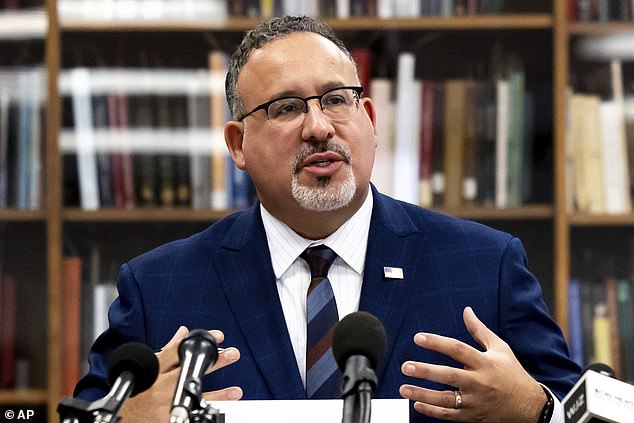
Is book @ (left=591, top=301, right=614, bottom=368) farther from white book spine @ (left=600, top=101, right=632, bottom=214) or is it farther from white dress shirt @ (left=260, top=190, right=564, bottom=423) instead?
white dress shirt @ (left=260, top=190, right=564, bottom=423)

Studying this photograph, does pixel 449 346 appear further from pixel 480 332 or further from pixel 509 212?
pixel 509 212

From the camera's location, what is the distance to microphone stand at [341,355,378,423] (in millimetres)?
1230

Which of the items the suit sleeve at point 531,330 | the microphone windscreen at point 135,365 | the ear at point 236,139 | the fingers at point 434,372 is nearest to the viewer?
the microphone windscreen at point 135,365

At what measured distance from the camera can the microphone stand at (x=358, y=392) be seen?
123cm

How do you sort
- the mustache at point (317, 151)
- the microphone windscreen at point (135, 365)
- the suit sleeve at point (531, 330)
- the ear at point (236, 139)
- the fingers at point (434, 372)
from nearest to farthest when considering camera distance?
the microphone windscreen at point (135, 365), the fingers at point (434, 372), the suit sleeve at point (531, 330), the mustache at point (317, 151), the ear at point (236, 139)

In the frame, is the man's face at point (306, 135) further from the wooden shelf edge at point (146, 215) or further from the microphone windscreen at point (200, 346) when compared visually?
the wooden shelf edge at point (146, 215)

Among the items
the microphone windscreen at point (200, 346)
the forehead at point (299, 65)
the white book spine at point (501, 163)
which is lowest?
the microphone windscreen at point (200, 346)

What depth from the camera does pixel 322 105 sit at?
2068 mm

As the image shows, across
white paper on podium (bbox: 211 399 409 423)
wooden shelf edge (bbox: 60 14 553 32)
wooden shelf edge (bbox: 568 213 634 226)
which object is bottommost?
white paper on podium (bbox: 211 399 409 423)

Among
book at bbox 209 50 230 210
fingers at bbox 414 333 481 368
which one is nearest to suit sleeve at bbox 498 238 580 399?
fingers at bbox 414 333 481 368

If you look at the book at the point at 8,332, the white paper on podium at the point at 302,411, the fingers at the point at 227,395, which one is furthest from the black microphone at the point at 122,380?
the book at the point at 8,332

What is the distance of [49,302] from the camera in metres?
3.16

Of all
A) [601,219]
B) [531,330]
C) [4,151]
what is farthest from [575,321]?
[4,151]

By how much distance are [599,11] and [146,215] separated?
4.73 ft
